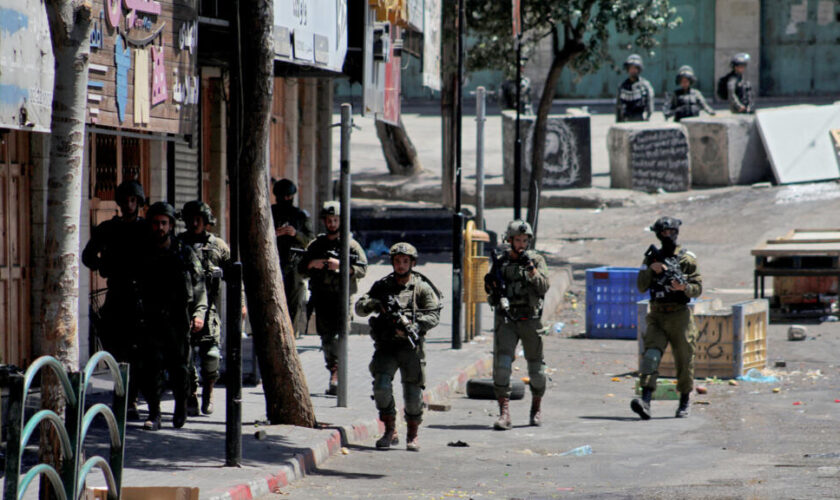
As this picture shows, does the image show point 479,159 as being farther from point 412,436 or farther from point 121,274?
point 121,274

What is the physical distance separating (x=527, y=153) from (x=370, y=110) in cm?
1418

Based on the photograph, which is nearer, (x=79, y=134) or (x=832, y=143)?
(x=79, y=134)

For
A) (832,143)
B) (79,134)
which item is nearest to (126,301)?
(79,134)

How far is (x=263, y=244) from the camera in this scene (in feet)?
32.2

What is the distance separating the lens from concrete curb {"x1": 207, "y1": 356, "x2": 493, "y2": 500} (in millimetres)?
7887

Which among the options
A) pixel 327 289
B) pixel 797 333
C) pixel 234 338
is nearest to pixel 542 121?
pixel 797 333

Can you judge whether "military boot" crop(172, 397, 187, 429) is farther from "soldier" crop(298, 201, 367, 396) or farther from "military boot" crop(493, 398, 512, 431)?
"military boot" crop(493, 398, 512, 431)

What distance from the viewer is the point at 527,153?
1158 inches

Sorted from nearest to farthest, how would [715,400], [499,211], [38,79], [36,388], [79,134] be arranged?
1. [79,134]
2. [38,79]
3. [36,388]
4. [715,400]
5. [499,211]

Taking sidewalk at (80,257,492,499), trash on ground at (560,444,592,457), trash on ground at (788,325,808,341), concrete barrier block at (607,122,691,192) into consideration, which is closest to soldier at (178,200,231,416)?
sidewalk at (80,257,492,499)

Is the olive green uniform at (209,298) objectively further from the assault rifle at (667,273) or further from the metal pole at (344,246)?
the assault rifle at (667,273)

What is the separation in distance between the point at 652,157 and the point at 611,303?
1208 cm

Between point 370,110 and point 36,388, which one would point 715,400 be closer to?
point 370,110

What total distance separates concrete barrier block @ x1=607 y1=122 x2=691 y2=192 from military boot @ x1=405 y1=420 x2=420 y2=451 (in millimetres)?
19606
